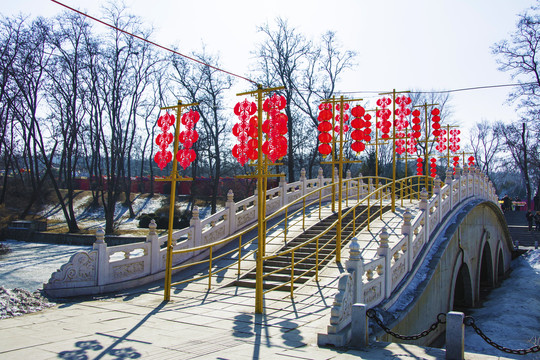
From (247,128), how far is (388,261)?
164 inches

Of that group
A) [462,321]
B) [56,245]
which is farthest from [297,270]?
[56,245]

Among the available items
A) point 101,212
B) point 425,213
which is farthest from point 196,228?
point 101,212

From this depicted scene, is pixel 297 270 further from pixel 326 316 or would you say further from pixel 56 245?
pixel 56 245

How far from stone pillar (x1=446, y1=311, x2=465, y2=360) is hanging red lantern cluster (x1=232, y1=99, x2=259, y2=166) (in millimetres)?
5113

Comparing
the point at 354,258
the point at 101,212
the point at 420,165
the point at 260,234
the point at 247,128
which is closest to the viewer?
the point at 354,258

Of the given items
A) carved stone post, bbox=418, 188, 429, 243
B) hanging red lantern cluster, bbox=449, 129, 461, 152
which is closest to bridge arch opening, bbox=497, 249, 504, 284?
hanging red lantern cluster, bbox=449, 129, 461, 152

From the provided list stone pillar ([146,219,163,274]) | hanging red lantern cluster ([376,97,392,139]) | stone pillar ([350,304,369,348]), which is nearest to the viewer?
→ stone pillar ([350,304,369,348])

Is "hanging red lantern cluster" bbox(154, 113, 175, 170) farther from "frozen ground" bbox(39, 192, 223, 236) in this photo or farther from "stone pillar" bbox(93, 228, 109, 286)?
"frozen ground" bbox(39, 192, 223, 236)

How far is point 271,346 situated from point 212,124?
90.4 feet

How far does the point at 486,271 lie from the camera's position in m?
26.0

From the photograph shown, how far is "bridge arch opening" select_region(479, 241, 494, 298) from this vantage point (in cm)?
2483

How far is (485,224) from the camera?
22.9m

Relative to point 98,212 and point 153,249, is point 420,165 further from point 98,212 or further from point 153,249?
point 98,212

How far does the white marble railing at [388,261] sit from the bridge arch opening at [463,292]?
11.7 ft
